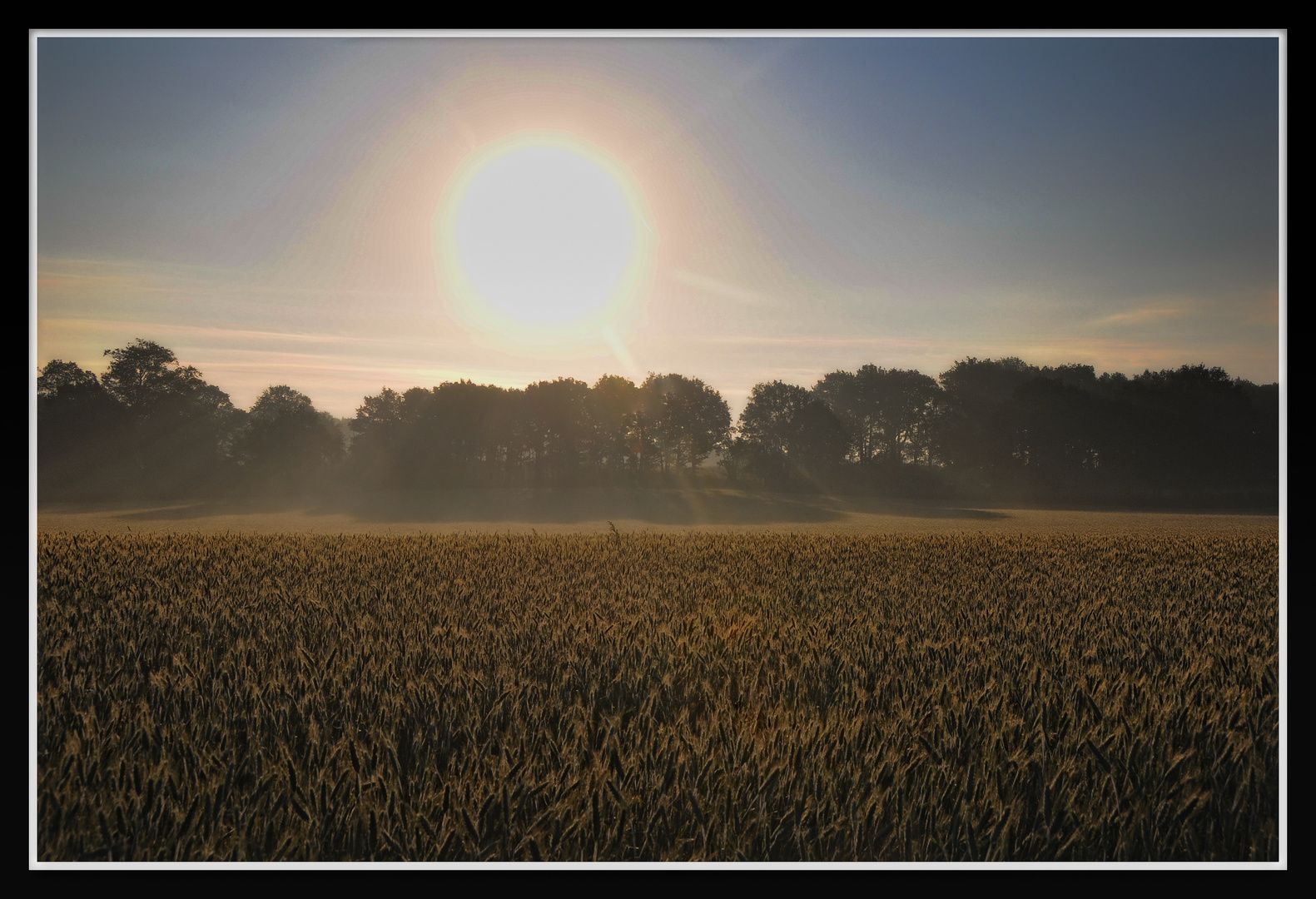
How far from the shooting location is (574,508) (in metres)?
28.7

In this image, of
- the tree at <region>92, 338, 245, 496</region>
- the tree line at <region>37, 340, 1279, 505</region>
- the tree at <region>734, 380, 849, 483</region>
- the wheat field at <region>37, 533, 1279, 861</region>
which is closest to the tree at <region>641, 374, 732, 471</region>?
the tree line at <region>37, 340, 1279, 505</region>

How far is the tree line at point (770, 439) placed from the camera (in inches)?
1065

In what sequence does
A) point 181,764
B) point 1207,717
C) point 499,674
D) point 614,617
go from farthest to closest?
point 614,617
point 499,674
point 1207,717
point 181,764

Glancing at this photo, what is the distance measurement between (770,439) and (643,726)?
32.4 metres

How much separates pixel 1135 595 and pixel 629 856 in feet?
17.6

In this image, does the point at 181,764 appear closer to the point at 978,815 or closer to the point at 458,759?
the point at 458,759

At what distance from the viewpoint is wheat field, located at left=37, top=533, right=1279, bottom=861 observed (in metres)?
2.15

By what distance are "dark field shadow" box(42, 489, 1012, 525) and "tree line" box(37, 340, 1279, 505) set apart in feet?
3.15

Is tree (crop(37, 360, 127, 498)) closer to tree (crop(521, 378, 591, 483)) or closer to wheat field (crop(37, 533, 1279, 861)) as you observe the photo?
wheat field (crop(37, 533, 1279, 861))

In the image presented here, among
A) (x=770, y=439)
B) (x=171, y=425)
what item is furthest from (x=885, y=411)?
(x=171, y=425)

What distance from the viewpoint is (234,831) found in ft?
6.95

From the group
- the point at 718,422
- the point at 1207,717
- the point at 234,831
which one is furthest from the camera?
the point at 718,422

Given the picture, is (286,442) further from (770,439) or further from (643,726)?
(643,726)
